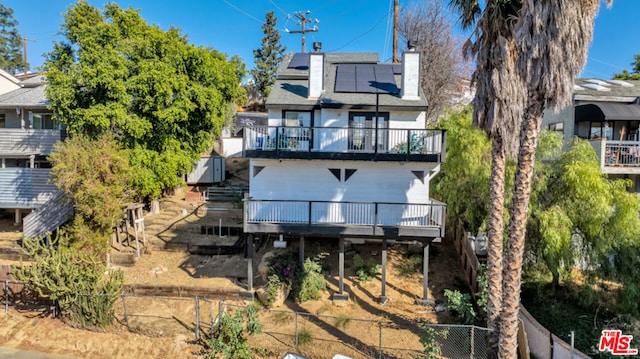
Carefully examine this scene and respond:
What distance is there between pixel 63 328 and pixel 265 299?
7.04 m

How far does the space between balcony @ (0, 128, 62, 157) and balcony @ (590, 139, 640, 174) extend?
28381 millimetres

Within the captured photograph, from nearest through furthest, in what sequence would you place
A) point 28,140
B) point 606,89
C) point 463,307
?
point 463,307, point 606,89, point 28,140

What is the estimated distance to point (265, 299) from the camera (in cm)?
1271

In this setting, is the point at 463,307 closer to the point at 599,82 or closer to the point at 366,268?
the point at 366,268

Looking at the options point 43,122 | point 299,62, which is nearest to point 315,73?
point 299,62

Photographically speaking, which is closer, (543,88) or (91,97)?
(543,88)

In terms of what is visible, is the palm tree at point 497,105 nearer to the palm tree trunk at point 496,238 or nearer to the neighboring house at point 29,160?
the palm tree trunk at point 496,238

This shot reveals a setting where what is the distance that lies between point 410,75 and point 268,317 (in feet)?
36.3

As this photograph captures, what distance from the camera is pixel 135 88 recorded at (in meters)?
16.9

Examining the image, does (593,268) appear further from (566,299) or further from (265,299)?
(265,299)

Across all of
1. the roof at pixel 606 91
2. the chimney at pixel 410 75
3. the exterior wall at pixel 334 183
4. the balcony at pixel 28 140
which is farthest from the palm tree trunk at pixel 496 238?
the balcony at pixel 28 140

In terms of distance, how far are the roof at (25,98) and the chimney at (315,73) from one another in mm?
16814

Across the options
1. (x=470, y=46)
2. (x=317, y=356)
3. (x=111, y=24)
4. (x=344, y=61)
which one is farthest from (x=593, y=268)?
(x=111, y=24)

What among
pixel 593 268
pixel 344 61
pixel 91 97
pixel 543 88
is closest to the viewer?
pixel 543 88
